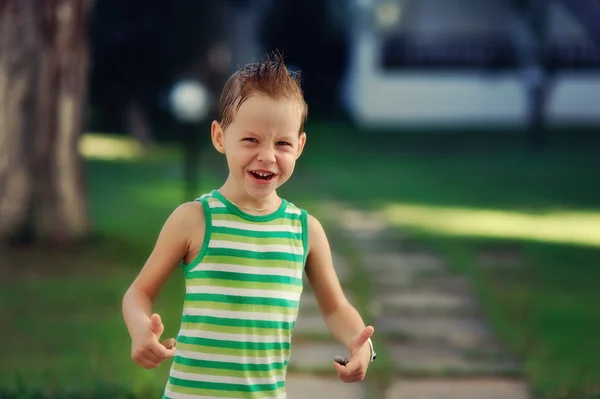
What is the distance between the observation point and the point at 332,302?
2.85 metres

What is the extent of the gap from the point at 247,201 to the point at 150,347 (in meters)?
0.44

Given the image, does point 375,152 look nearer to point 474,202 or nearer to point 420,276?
point 474,202

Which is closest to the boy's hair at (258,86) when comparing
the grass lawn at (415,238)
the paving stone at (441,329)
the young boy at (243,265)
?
the young boy at (243,265)

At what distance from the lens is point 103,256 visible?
8.62 m

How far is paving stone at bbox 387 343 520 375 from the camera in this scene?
218 inches

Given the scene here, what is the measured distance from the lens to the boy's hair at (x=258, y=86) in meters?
2.64

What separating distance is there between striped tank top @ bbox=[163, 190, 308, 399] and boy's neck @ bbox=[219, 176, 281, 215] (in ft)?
0.08

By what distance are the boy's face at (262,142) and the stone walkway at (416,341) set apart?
2.56 meters

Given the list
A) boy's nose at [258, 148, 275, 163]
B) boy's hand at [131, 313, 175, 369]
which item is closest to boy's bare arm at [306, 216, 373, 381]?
boy's nose at [258, 148, 275, 163]

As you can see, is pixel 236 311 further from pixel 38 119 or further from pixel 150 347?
pixel 38 119

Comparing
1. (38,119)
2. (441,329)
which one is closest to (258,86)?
(441,329)

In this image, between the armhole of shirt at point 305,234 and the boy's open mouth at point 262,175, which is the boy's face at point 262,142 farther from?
the armhole of shirt at point 305,234

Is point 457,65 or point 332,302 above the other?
point 457,65

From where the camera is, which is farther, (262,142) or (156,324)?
(262,142)
